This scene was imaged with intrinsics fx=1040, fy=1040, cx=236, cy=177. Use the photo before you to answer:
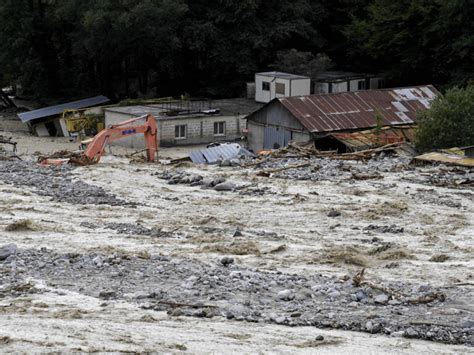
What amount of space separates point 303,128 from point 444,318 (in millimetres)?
22689

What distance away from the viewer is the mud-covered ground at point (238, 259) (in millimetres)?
14867

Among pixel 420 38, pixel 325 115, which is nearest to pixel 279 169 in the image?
pixel 325 115

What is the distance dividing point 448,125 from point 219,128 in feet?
48.2

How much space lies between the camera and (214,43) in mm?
54344

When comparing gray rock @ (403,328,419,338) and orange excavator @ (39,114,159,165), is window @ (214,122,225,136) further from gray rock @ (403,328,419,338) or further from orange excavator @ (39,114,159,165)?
gray rock @ (403,328,419,338)

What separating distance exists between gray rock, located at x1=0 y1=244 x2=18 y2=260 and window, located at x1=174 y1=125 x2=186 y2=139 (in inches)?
1015

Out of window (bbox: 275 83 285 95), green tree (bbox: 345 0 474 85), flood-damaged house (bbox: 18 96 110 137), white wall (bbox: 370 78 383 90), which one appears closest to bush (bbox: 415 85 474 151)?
green tree (bbox: 345 0 474 85)

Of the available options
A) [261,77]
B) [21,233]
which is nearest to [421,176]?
[21,233]

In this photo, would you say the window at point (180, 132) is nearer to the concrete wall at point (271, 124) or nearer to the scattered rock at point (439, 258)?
the concrete wall at point (271, 124)

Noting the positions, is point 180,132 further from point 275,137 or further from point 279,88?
point 279,88

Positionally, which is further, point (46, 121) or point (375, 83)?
point (375, 83)

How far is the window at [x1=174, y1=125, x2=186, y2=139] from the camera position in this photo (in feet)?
148

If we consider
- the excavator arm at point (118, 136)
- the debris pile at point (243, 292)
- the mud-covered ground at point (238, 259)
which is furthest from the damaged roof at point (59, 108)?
the debris pile at point (243, 292)

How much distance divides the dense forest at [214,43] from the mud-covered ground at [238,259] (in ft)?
69.1
